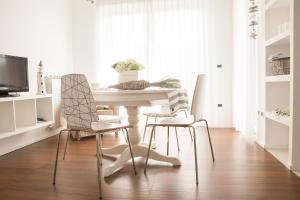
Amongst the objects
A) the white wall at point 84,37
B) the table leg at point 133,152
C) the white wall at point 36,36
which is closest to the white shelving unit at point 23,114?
the white wall at point 36,36

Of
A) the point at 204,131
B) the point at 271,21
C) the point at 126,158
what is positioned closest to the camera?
the point at 126,158

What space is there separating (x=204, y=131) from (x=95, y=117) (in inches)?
113

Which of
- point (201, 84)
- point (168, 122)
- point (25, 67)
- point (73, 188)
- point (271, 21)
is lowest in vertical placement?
point (73, 188)

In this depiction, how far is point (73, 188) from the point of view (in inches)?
81.1

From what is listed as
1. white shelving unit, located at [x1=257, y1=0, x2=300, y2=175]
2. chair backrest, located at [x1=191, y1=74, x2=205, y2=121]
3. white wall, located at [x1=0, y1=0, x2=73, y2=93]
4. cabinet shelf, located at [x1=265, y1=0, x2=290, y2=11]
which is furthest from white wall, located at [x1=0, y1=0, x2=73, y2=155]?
cabinet shelf, located at [x1=265, y1=0, x2=290, y2=11]

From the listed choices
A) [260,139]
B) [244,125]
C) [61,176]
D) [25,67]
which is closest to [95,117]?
[61,176]

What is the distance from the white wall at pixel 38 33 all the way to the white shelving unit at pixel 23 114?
41 centimetres

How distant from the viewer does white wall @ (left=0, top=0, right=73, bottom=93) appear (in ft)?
11.3

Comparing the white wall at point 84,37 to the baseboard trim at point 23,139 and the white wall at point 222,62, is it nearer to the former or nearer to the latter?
the baseboard trim at point 23,139

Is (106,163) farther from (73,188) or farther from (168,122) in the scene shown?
(168,122)

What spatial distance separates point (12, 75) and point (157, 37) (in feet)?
8.85

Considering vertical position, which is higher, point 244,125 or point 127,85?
point 127,85

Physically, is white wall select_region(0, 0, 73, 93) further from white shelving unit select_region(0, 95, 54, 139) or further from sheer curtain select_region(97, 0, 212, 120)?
sheer curtain select_region(97, 0, 212, 120)

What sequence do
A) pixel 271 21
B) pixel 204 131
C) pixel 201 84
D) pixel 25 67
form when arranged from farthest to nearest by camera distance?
pixel 204 131
pixel 25 67
pixel 271 21
pixel 201 84
